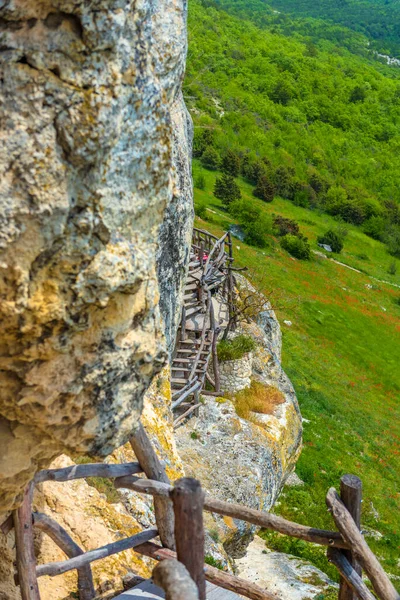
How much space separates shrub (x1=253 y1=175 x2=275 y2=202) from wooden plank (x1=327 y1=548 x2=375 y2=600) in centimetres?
7270

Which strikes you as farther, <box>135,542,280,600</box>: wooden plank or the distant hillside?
the distant hillside

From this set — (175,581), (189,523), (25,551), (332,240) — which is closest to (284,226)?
(332,240)

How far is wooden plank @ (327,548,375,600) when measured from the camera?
7188 mm

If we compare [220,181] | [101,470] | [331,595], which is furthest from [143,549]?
[220,181]

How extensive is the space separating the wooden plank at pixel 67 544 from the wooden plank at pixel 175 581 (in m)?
2.37

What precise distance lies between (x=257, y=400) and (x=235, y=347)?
2248mm

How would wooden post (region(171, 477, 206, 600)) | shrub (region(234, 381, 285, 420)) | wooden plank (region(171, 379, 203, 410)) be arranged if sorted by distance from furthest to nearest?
shrub (region(234, 381, 285, 420)) < wooden plank (region(171, 379, 203, 410)) < wooden post (region(171, 477, 206, 600))

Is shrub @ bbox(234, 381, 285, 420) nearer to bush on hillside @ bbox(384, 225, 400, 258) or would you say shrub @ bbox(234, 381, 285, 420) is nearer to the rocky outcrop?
→ the rocky outcrop

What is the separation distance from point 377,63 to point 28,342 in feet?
678

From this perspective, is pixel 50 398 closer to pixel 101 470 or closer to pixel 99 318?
pixel 99 318

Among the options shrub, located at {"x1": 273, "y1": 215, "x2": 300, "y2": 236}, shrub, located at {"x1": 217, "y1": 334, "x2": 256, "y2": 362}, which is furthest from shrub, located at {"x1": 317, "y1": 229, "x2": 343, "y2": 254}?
shrub, located at {"x1": 217, "y1": 334, "x2": 256, "y2": 362}

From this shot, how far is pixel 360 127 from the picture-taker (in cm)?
12544

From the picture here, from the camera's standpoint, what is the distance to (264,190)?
256ft

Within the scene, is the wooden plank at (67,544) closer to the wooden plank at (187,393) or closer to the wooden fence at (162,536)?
the wooden fence at (162,536)
